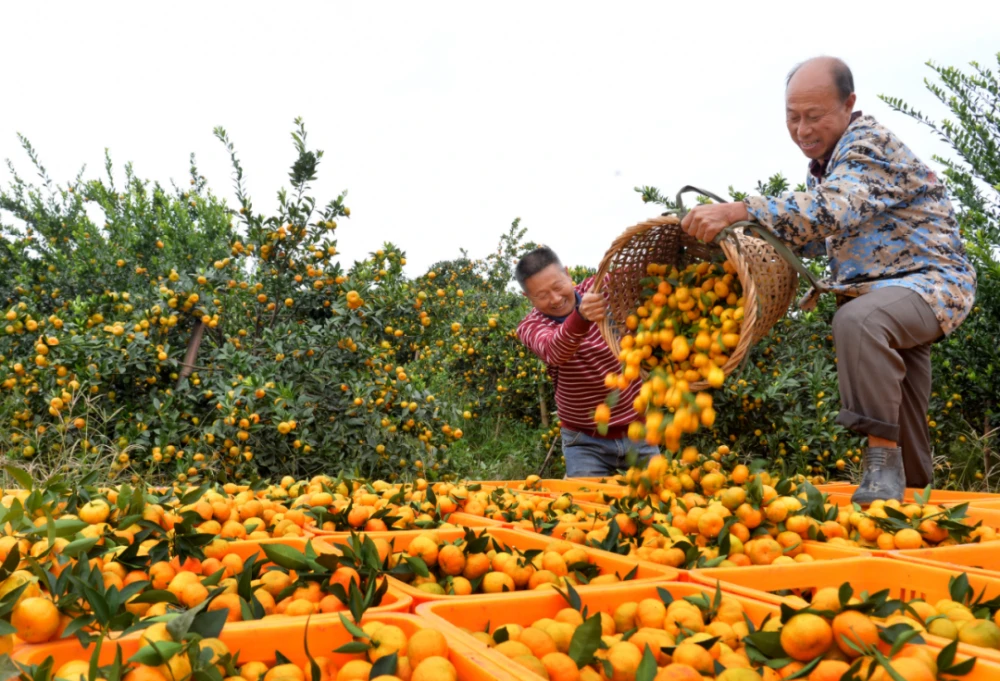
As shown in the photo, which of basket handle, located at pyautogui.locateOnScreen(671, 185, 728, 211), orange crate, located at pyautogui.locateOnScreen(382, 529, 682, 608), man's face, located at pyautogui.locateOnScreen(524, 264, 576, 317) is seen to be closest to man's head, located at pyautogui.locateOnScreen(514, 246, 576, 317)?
man's face, located at pyautogui.locateOnScreen(524, 264, 576, 317)

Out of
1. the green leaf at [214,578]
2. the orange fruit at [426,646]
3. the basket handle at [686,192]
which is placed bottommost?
the orange fruit at [426,646]

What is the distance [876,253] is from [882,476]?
73cm

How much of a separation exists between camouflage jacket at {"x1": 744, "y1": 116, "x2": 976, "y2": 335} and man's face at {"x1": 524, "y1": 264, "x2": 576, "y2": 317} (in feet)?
5.02

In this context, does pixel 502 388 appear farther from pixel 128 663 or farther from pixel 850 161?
pixel 128 663

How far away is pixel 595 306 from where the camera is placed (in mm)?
2885

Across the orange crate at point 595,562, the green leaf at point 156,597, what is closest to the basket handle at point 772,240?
the orange crate at point 595,562

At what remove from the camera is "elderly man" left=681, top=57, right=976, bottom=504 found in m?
2.50

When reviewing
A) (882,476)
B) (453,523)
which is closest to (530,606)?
(453,523)

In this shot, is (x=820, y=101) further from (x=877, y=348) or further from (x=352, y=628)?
(x=352, y=628)

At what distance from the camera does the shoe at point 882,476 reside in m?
2.50

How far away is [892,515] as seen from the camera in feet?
6.81

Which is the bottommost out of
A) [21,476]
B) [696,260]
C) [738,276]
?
[21,476]

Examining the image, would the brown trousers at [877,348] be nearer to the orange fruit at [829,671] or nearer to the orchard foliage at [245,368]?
the orange fruit at [829,671]

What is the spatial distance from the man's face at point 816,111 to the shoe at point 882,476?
1043mm
